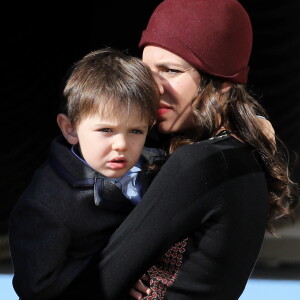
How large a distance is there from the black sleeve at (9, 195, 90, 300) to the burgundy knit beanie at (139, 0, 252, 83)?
617mm

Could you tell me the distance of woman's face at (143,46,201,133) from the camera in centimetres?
235

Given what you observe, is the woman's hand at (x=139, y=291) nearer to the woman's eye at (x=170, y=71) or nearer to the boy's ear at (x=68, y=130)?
the boy's ear at (x=68, y=130)

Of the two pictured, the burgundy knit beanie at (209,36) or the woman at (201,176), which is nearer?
the woman at (201,176)

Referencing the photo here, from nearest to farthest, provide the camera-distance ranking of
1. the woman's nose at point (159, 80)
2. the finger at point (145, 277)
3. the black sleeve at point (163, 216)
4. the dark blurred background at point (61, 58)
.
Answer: the black sleeve at point (163, 216) → the finger at point (145, 277) → the woman's nose at point (159, 80) → the dark blurred background at point (61, 58)

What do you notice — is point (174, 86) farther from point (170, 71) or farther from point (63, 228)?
point (63, 228)

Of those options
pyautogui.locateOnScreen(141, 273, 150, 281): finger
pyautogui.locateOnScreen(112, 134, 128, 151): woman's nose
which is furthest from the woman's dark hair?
pyautogui.locateOnScreen(141, 273, 150, 281): finger

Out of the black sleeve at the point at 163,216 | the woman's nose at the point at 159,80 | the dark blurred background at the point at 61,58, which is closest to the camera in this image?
the black sleeve at the point at 163,216

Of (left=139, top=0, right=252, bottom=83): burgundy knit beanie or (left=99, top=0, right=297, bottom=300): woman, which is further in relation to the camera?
(left=139, top=0, right=252, bottom=83): burgundy knit beanie

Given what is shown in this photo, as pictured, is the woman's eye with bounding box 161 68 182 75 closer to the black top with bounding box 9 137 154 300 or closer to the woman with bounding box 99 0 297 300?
the woman with bounding box 99 0 297 300

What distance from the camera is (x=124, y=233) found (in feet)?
6.93

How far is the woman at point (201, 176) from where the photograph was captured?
213cm

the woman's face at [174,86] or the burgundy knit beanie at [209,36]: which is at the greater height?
the burgundy knit beanie at [209,36]

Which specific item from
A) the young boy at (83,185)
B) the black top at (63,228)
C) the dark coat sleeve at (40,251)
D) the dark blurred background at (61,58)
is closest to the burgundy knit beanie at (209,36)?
the young boy at (83,185)

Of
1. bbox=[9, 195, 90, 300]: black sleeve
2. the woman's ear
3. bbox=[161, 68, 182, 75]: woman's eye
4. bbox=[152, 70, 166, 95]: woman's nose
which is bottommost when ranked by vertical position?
bbox=[9, 195, 90, 300]: black sleeve
